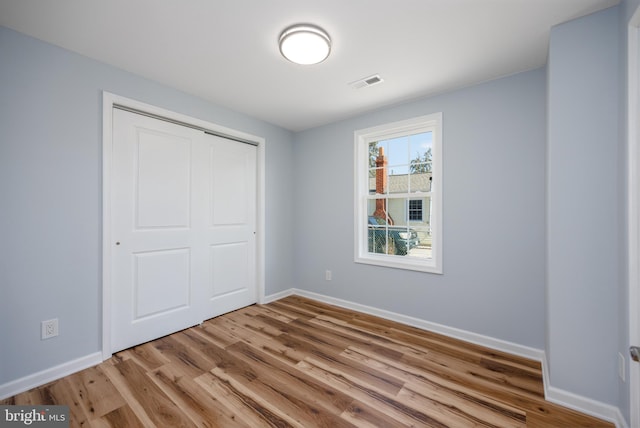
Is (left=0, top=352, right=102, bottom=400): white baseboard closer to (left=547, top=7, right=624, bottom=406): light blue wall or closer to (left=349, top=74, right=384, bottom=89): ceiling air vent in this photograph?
(left=349, top=74, right=384, bottom=89): ceiling air vent

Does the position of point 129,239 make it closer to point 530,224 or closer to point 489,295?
point 489,295

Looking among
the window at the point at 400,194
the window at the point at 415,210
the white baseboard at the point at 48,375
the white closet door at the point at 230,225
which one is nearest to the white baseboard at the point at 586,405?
the window at the point at 400,194

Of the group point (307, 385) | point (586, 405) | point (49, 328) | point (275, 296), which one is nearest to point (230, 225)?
point (275, 296)

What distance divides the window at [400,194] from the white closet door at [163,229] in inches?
69.2

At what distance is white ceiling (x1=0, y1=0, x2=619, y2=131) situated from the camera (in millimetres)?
1607

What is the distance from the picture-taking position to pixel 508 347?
2334mm

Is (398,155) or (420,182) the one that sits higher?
(398,155)

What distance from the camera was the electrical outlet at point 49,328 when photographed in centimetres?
191

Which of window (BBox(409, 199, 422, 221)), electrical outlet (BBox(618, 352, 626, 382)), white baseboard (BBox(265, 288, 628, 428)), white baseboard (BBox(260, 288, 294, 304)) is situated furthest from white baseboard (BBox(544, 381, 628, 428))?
white baseboard (BBox(260, 288, 294, 304))

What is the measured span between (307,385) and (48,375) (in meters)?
1.91

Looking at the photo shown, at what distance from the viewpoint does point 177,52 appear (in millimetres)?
2066

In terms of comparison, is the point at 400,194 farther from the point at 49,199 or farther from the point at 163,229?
the point at 49,199

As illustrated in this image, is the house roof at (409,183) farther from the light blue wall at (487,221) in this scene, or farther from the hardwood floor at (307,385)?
the hardwood floor at (307,385)

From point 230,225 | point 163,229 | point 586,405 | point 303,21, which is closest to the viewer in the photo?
point 586,405
